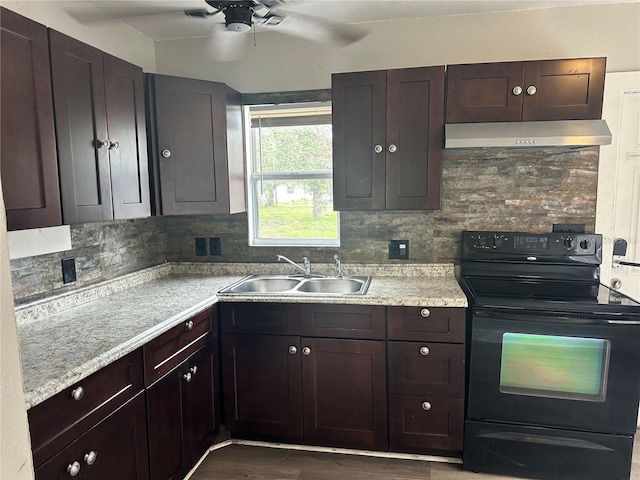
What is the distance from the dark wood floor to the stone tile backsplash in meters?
1.16

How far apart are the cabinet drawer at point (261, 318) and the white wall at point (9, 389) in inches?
69.5

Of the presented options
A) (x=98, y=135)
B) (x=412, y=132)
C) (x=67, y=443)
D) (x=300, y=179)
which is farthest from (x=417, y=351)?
(x=98, y=135)

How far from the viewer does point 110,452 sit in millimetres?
1568

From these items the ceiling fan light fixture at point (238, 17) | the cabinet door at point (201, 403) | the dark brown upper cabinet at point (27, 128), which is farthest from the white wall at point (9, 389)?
the ceiling fan light fixture at point (238, 17)

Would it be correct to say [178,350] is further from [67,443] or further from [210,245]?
[210,245]

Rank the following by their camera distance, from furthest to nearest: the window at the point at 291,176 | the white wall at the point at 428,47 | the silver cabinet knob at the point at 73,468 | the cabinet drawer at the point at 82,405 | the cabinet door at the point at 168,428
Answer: the window at the point at 291,176, the white wall at the point at 428,47, the cabinet door at the point at 168,428, the silver cabinet knob at the point at 73,468, the cabinet drawer at the point at 82,405

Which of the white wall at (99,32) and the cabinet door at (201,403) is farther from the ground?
the white wall at (99,32)

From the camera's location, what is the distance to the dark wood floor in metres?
2.23

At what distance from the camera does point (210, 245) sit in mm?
3008

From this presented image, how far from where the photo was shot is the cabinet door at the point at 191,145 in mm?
2389

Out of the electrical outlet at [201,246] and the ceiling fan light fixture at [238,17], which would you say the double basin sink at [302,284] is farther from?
the ceiling fan light fixture at [238,17]

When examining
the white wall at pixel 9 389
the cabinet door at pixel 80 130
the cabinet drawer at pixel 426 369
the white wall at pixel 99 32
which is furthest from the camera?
the cabinet drawer at pixel 426 369

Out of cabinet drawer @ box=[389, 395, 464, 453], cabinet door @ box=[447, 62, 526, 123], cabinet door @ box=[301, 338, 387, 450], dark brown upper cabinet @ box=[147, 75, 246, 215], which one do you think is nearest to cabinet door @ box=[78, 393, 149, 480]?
cabinet door @ box=[301, 338, 387, 450]

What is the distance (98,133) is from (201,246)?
1233 millimetres
